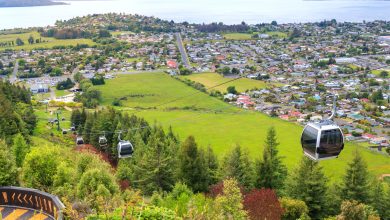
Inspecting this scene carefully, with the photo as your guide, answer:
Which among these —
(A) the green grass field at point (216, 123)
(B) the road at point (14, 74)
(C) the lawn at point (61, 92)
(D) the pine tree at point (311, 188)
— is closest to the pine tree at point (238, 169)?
(D) the pine tree at point (311, 188)

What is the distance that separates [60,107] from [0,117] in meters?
25.3

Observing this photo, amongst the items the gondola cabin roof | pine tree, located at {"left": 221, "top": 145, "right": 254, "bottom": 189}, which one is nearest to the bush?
pine tree, located at {"left": 221, "top": 145, "right": 254, "bottom": 189}

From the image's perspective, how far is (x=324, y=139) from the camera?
37.8 ft

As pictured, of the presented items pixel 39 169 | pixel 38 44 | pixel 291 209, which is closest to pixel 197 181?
pixel 291 209

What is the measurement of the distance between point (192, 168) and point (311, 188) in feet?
21.0

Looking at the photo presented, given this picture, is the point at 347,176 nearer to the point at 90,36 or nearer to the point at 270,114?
the point at 270,114

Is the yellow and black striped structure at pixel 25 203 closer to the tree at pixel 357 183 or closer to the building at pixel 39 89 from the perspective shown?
the tree at pixel 357 183

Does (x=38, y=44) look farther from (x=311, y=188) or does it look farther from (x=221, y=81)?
(x=311, y=188)

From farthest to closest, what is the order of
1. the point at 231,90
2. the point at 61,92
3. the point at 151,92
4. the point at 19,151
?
1. the point at 61,92
2. the point at 151,92
3. the point at 231,90
4. the point at 19,151

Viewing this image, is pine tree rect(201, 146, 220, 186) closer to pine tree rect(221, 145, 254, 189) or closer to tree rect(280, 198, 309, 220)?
pine tree rect(221, 145, 254, 189)

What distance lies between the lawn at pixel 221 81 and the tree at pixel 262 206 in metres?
44.8

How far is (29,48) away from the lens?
102625 mm

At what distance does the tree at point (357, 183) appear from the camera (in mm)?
21469

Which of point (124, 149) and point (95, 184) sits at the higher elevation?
point (124, 149)
